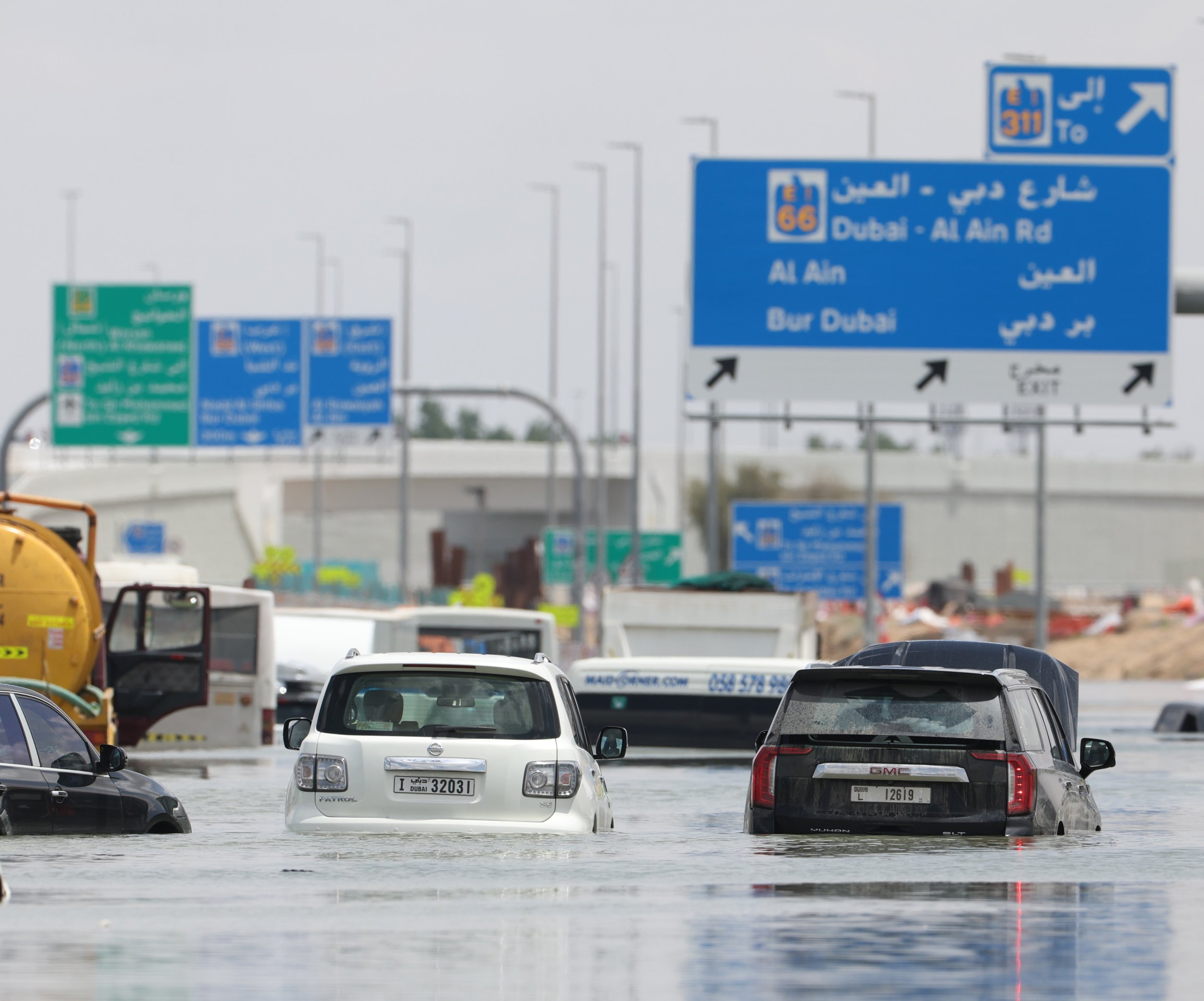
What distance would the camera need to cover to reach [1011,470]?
374ft

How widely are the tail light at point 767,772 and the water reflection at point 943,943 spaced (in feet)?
4.71

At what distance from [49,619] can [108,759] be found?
23.7 feet

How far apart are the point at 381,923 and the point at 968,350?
875 inches

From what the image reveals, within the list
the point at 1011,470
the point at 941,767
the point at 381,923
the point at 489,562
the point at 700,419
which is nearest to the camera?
the point at 381,923

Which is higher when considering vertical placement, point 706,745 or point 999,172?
point 999,172

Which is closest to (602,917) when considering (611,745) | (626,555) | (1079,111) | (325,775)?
(325,775)

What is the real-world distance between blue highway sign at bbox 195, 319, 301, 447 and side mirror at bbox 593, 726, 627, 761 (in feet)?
132

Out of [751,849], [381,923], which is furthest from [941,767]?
[381,923]

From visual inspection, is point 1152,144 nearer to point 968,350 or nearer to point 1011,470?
point 968,350

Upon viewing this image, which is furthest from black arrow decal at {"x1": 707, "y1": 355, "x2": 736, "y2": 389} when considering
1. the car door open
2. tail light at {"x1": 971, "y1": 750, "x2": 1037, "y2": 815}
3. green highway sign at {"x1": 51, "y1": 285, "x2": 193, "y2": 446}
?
green highway sign at {"x1": 51, "y1": 285, "x2": 193, "y2": 446}

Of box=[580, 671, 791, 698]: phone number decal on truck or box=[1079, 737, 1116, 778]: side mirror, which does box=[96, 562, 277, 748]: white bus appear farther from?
box=[1079, 737, 1116, 778]: side mirror

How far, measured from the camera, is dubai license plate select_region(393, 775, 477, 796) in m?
11.9

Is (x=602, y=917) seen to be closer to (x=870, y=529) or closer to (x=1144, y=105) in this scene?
(x=1144, y=105)

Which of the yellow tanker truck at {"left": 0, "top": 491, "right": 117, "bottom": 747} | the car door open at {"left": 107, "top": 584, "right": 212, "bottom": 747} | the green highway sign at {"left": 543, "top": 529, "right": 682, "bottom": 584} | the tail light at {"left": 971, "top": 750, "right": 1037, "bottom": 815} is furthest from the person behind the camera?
the green highway sign at {"left": 543, "top": 529, "right": 682, "bottom": 584}
